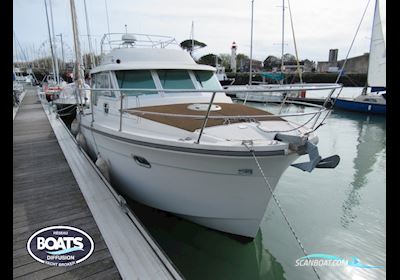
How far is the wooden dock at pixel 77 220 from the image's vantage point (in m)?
2.78

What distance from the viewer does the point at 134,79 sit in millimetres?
5289

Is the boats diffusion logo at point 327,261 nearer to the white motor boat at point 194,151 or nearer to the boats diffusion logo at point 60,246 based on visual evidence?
the white motor boat at point 194,151

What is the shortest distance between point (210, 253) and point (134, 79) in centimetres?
357

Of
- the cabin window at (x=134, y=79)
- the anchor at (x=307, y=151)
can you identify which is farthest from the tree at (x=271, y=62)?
the anchor at (x=307, y=151)

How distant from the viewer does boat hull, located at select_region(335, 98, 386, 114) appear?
17547 mm

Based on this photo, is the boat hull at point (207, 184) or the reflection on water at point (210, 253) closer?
the boat hull at point (207, 184)

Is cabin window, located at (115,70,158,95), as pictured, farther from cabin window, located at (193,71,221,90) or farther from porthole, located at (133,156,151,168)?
porthole, located at (133,156,151,168)

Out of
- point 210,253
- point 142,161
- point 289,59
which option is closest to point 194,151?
point 142,161

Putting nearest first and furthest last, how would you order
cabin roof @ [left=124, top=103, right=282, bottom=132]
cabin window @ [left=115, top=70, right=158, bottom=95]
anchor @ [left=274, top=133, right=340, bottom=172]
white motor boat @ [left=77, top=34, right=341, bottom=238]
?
anchor @ [left=274, top=133, right=340, bottom=172] → white motor boat @ [left=77, top=34, right=341, bottom=238] → cabin roof @ [left=124, top=103, right=282, bottom=132] → cabin window @ [left=115, top=70, right=158, bottom=95]

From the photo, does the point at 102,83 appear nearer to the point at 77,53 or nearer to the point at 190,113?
the point at 190,113

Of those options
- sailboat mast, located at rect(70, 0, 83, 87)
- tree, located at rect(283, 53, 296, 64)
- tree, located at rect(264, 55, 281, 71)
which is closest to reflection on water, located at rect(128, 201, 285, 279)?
sailboat mast, located at rect(70, 0, 83, 87)

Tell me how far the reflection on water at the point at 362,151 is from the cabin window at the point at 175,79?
13.6 feet

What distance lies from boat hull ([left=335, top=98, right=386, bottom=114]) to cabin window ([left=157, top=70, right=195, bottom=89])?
17.2m

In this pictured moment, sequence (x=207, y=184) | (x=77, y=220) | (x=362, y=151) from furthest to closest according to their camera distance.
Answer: (x=362, y=151) → (x=77, y=220) → (x=207, y=184)
